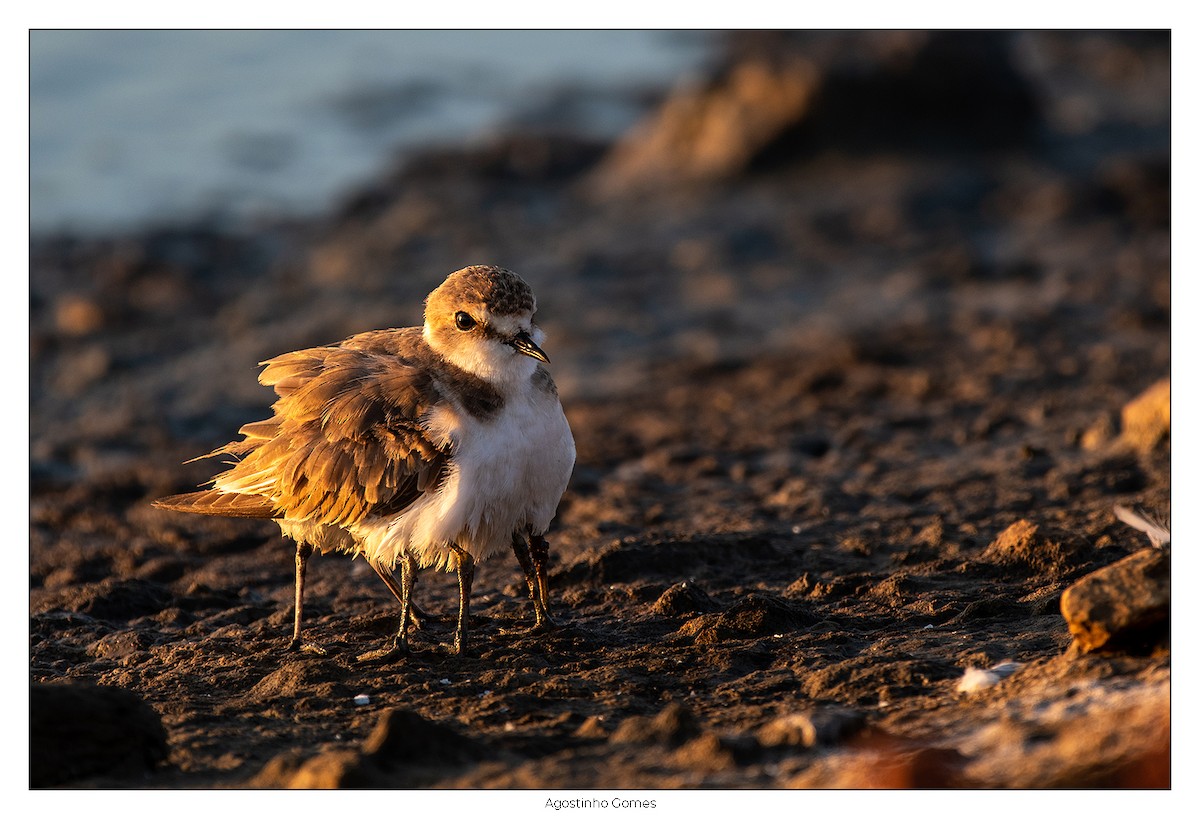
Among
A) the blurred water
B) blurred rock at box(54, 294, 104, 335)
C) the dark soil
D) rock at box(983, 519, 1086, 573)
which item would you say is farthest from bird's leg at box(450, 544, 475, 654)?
the blurred water

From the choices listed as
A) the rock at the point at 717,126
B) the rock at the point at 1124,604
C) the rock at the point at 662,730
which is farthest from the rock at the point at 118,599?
the rock at the point at 717,126

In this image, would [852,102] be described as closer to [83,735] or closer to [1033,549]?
[1033,549]

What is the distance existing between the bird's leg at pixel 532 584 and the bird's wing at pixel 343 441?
0.68m

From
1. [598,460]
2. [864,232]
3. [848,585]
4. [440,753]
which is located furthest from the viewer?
[864,232]

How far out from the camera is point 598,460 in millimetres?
10227

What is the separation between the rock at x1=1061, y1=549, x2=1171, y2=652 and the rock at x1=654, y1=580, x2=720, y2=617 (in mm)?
2028

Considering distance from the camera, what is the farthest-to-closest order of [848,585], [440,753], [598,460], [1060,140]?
[1060,140] < [598,460] < [848,585] < [440,753]

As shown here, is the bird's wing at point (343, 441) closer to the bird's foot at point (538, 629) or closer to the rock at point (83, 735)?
the bird's foot at point (538, 629)

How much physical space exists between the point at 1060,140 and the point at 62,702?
13.7 meters

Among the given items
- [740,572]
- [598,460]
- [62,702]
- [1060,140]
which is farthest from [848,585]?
[1060,140]

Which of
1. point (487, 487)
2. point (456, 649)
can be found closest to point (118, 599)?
point (456, 649)

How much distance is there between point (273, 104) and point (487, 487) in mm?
13924

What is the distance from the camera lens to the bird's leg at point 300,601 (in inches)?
276

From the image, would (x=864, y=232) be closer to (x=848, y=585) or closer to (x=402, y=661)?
(x=848, y=585)
